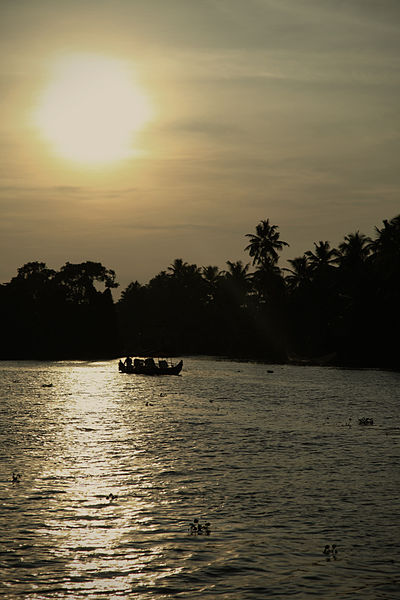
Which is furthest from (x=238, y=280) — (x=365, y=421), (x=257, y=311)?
(x=365, y=421)

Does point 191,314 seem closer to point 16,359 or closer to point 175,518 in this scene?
point 16,359

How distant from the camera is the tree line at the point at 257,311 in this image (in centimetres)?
11406

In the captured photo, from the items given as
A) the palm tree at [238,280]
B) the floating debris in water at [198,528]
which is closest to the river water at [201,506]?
the floating debris in water at [198,528]

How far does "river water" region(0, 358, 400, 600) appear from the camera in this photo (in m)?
16.5

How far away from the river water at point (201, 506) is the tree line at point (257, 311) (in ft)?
212

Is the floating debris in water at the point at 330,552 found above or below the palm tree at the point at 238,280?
below

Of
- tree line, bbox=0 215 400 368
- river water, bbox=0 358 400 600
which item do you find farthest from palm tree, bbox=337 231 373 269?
river water, bbox=0 358 400 600

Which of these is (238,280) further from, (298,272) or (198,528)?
(198,528)

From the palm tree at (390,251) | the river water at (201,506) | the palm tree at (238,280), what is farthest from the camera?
the palm tree at (238,280)

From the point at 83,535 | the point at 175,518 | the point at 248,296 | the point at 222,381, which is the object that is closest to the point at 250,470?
the point at 175,518

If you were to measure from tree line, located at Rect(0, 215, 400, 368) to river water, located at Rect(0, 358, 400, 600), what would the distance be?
64562 millimetres

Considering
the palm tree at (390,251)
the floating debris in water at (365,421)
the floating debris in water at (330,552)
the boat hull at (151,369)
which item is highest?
the palm tree at (390,251)

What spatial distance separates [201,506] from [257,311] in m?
130

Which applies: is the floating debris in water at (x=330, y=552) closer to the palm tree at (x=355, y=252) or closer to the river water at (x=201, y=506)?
the river water at (x=201, y=506)
